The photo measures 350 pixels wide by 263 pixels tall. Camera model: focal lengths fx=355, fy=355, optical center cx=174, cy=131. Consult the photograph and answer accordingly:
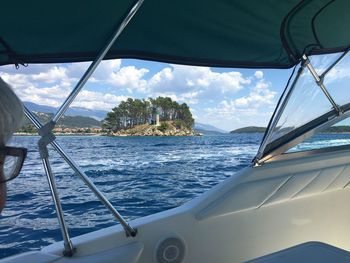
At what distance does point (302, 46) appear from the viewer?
2.31 meters

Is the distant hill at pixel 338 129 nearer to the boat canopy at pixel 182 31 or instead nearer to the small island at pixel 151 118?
the boat canopy at pixel 182 31

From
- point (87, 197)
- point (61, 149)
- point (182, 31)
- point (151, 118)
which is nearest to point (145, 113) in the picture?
point (151, 118)

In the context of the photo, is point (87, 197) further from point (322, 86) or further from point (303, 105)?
point (322, 86)

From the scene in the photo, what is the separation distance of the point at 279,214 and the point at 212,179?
8.43 meters

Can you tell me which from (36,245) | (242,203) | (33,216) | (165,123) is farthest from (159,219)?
(165,123)

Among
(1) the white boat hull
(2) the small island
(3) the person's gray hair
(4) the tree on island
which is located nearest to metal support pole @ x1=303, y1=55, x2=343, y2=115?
(1) the white boat hull

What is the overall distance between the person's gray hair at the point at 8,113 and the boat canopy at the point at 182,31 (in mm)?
888

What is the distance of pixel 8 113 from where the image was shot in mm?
735

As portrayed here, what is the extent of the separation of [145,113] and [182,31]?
45815 millimetres

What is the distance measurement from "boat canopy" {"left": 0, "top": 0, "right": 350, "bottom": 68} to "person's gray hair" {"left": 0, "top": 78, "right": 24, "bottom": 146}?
89 cm

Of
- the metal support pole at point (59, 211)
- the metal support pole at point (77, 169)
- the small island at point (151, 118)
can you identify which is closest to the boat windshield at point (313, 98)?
the metal support pole at point (77, 169)

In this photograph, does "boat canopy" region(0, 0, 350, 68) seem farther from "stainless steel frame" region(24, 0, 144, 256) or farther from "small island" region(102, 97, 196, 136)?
"small island" region(102, 97, 196, 136)

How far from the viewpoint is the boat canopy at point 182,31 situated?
1628 mm

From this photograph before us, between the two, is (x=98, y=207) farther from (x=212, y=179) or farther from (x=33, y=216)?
(x=212, y=179)
